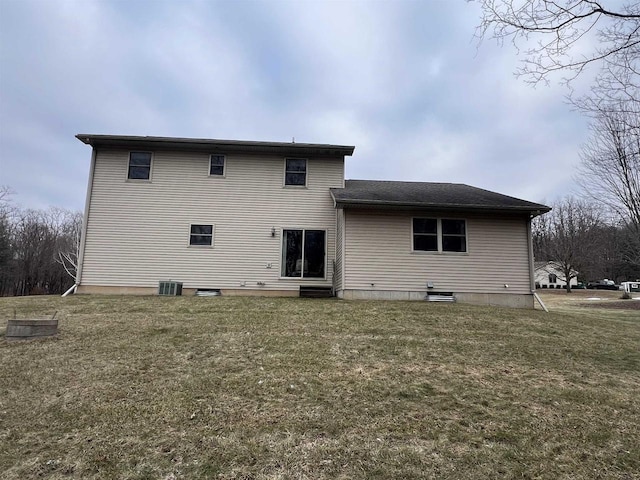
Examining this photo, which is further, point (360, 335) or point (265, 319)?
point (265, 319)

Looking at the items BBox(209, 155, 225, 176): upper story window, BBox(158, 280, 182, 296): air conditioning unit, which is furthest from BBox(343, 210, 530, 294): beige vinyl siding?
BBox(158, 280, 182, 296): air conditioning unit

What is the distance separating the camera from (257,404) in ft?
12.8

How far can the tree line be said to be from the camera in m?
28.7

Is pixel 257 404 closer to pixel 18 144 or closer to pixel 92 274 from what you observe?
pixel 92 274

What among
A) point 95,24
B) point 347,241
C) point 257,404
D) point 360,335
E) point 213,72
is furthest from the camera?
point 213,72

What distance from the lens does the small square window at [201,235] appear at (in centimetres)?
1295

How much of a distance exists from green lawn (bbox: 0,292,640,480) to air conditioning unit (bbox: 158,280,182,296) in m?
4.73

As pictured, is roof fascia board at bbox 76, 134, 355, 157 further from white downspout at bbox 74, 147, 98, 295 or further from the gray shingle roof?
the gray shingle roof

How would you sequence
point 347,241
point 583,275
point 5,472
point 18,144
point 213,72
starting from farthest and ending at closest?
point 583,275 < point 18,144 < point 213,72 < point 347,241 < point 5,472

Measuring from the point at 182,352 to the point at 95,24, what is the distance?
12.5 m

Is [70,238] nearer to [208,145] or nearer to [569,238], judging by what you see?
[208,145]

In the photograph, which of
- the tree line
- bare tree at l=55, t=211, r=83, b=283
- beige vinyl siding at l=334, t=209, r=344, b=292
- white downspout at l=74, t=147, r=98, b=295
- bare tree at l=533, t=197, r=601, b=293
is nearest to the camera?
beige vinyl siding at l=334, t=209, r=344, b=292

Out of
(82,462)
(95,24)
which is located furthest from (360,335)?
(95,24)

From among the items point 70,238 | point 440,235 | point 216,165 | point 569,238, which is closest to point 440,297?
point 440,235
